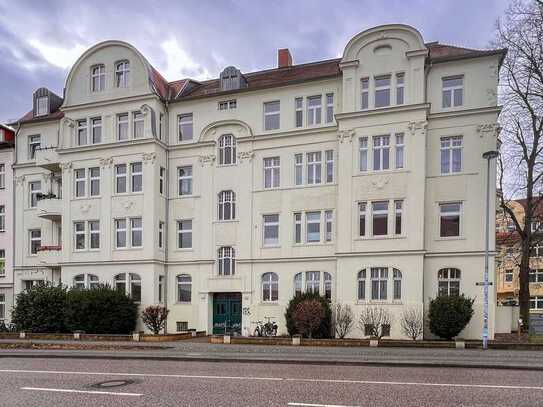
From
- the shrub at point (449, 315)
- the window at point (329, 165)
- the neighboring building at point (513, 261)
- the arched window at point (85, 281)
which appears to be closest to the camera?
the shrub at point (449, 315)

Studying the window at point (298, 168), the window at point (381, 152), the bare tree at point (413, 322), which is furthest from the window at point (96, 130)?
the bare tree at point (413, 322)

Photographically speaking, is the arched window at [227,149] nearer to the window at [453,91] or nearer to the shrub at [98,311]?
the shrub at [98,311]

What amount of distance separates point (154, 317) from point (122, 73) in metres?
13.9

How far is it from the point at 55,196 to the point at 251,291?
13506 millimetres

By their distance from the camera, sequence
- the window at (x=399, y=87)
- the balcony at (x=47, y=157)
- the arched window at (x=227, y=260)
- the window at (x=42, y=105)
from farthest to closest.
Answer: the window at (x=42, y=105) → the balcony at (x=47, y=157) → the arched window at (x=227, y=260) → the window at (x=399, y=87)

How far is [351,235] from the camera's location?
2498 centimetres

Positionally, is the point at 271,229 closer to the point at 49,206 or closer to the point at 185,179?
the point at 185,179

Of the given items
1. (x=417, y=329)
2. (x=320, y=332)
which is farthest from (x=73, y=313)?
(x=417, y=329)

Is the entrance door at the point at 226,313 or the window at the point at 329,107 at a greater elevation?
the window at the point at 329,107

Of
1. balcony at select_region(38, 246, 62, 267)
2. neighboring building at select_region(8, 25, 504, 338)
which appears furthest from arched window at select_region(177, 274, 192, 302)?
balcony at select_region(38, 246, 62, 267)

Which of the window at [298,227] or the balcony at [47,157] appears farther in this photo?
the balcony at [47,157]

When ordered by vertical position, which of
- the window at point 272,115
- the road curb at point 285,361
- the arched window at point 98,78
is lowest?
the road curb at point 285,361

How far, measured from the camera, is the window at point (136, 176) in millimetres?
29141

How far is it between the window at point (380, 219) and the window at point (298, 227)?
3920mm
